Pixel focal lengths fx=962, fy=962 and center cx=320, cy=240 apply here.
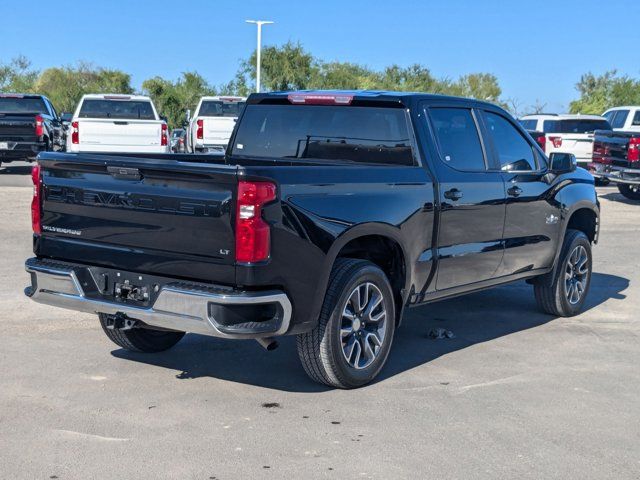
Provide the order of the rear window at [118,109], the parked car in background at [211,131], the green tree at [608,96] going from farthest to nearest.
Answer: the green tree at [608,96], the parked car in background at [211,131], the rear window at [118,109]

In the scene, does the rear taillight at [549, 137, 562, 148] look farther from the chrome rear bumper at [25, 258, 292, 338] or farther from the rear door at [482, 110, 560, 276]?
the chrome rear bumper at [25, 258, 292, 338]

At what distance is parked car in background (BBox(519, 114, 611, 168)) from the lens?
977 inches

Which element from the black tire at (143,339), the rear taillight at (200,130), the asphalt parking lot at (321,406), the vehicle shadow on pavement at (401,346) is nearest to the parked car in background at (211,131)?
the rear taillight at (200,130)

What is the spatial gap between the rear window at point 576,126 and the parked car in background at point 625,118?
1.55 feet

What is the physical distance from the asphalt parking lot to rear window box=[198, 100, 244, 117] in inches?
684

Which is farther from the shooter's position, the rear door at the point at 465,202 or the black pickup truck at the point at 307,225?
the rear door at the point at 465,202

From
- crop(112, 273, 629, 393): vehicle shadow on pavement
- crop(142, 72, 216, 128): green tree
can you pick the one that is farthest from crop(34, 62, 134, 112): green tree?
crop(112, 273, 629, 393): vehicle shadow on pavement

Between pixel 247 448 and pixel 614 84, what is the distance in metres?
47.6

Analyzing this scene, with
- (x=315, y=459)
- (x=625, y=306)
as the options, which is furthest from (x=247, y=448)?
(x=625, y=306)

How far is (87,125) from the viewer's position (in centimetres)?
2003

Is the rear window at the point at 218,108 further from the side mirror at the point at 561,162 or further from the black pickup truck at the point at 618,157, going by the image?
the side mirror at the point at 561,162

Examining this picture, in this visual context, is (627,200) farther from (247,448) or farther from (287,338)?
(247,448)

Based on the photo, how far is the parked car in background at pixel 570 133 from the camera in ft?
81.5

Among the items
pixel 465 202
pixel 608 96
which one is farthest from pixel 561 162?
pixel 608 96
